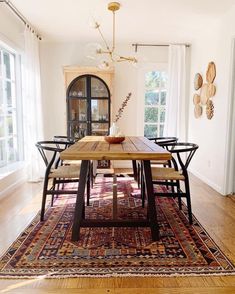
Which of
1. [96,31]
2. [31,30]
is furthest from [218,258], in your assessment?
[31,30]

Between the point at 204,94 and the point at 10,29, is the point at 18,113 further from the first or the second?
the point at 204,94

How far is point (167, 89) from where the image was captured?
4.82 m

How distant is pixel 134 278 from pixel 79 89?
3.55m

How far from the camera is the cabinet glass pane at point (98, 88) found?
4.56 meters

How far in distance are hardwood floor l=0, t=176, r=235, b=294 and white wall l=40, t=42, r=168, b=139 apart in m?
1.78

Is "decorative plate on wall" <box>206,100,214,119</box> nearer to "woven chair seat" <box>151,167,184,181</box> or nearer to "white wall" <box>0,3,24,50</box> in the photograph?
"woven chair seat" <box>151,167,184,181</box>

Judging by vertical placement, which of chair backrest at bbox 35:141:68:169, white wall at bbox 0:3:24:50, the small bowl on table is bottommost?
chair backrest at bbox 35:141:68:169

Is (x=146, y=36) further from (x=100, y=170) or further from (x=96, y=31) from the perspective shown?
(x=100, y=170)

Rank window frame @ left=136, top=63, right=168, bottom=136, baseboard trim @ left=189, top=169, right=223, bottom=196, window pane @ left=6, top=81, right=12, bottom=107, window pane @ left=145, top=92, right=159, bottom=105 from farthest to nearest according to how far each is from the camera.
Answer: window pane @ left=145, top=92, right=159, bottom=105, window frame @ left=136, top=63, right=168, bottom=136, window pane @ left=6, top=81, right=12, bottom=107, baseboard trim @ left=189, top=169, right=223, bottom=196

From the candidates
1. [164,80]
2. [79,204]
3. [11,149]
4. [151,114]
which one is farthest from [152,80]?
[79,204]

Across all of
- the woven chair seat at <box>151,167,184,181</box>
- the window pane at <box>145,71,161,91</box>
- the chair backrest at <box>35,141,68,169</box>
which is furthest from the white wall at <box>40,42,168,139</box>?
the woven chair seat at <box>151,167,184,181</box>

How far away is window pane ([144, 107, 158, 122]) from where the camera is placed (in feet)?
16.6

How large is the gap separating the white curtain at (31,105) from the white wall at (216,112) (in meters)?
2.67

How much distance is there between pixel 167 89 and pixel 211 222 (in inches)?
115
